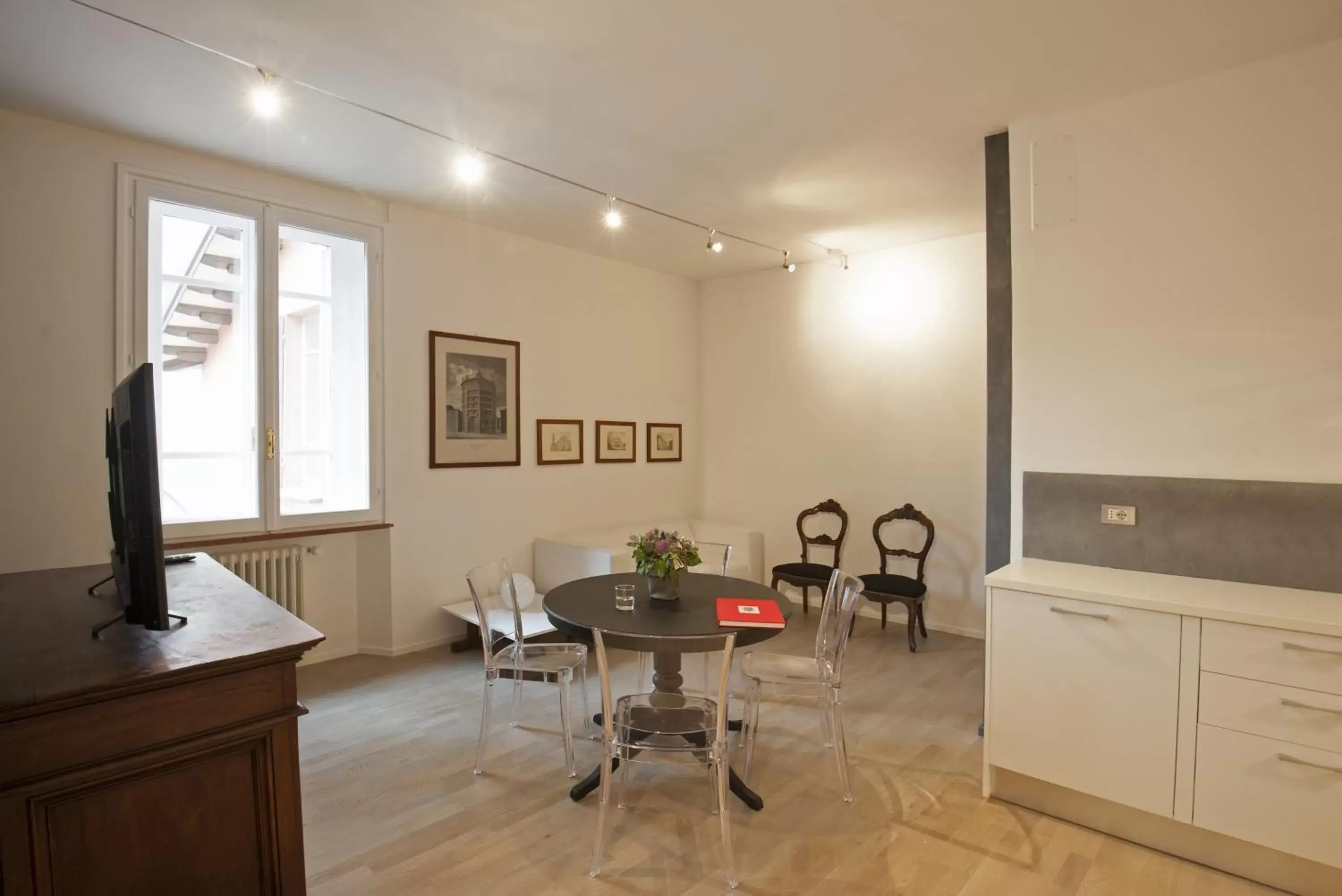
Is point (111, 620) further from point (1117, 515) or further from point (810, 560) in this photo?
point (810, 560)

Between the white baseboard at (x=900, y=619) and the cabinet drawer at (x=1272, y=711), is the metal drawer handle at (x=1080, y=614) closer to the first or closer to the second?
the cabinet drawer at (x=1272, y=711)

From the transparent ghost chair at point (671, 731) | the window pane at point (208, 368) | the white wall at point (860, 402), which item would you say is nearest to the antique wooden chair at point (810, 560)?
the white wall at point (860, 402)

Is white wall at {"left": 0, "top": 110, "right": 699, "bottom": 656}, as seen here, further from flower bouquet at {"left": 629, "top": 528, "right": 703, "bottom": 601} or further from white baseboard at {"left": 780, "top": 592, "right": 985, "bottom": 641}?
flower bouquet at {"left": 629, "top": 528, "right": 703, "bottom": 601}

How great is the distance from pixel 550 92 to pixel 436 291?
2.14 meters

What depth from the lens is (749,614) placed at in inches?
111

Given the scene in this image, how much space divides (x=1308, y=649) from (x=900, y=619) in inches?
132

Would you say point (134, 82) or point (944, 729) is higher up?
point (134, 82)

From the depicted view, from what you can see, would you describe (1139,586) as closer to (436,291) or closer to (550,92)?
(550,92)

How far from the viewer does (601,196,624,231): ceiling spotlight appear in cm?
427

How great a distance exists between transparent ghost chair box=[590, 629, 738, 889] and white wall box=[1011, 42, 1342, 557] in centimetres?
177

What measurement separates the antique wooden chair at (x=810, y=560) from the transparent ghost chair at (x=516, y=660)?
2.24m

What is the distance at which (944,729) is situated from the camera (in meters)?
3.46

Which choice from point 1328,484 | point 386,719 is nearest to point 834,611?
point 1328,484

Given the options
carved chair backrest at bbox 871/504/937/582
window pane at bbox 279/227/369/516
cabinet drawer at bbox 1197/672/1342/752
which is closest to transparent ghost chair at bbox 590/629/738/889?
cabinet drawer at bbox 1197/672/1342/752
